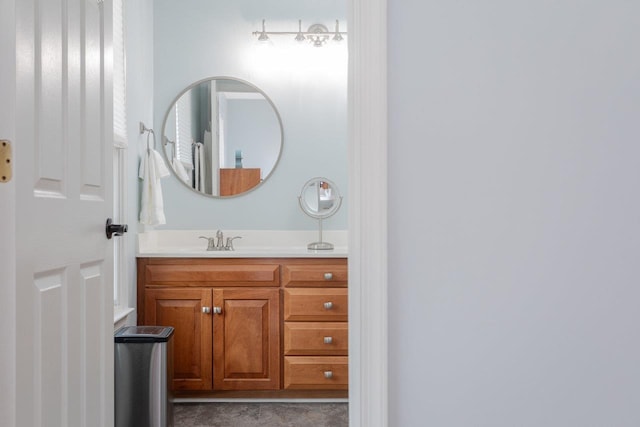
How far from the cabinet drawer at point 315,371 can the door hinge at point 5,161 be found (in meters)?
1.94

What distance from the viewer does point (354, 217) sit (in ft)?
3.53

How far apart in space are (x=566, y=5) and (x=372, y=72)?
44cm

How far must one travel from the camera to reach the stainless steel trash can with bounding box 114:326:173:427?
82.3 inches

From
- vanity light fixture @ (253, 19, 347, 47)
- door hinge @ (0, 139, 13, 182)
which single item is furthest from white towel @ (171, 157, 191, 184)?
door hinge @ (0, 139, 13, 182)

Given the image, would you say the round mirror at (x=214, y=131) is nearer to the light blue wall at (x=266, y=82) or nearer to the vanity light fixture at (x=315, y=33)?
the light blue wall at (x=266, y=82)

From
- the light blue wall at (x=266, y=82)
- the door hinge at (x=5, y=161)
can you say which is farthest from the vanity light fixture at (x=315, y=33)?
the door hinge at (x=5, y=161)

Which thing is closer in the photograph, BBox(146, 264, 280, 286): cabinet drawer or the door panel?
the door panel

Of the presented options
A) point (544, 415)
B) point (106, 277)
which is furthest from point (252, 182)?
point (544, 415)

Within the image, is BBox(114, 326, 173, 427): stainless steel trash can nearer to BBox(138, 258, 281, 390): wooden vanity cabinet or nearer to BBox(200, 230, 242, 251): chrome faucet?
BBox(138, 258, 281, 390): wooden vanity cabinet

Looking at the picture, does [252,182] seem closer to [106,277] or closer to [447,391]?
[106,277]

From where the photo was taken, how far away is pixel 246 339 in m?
2.74

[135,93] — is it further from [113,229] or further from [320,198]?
[113,229]

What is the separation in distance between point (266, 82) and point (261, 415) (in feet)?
6.71

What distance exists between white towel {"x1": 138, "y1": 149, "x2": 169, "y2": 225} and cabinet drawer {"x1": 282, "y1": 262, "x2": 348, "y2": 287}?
803 mm
